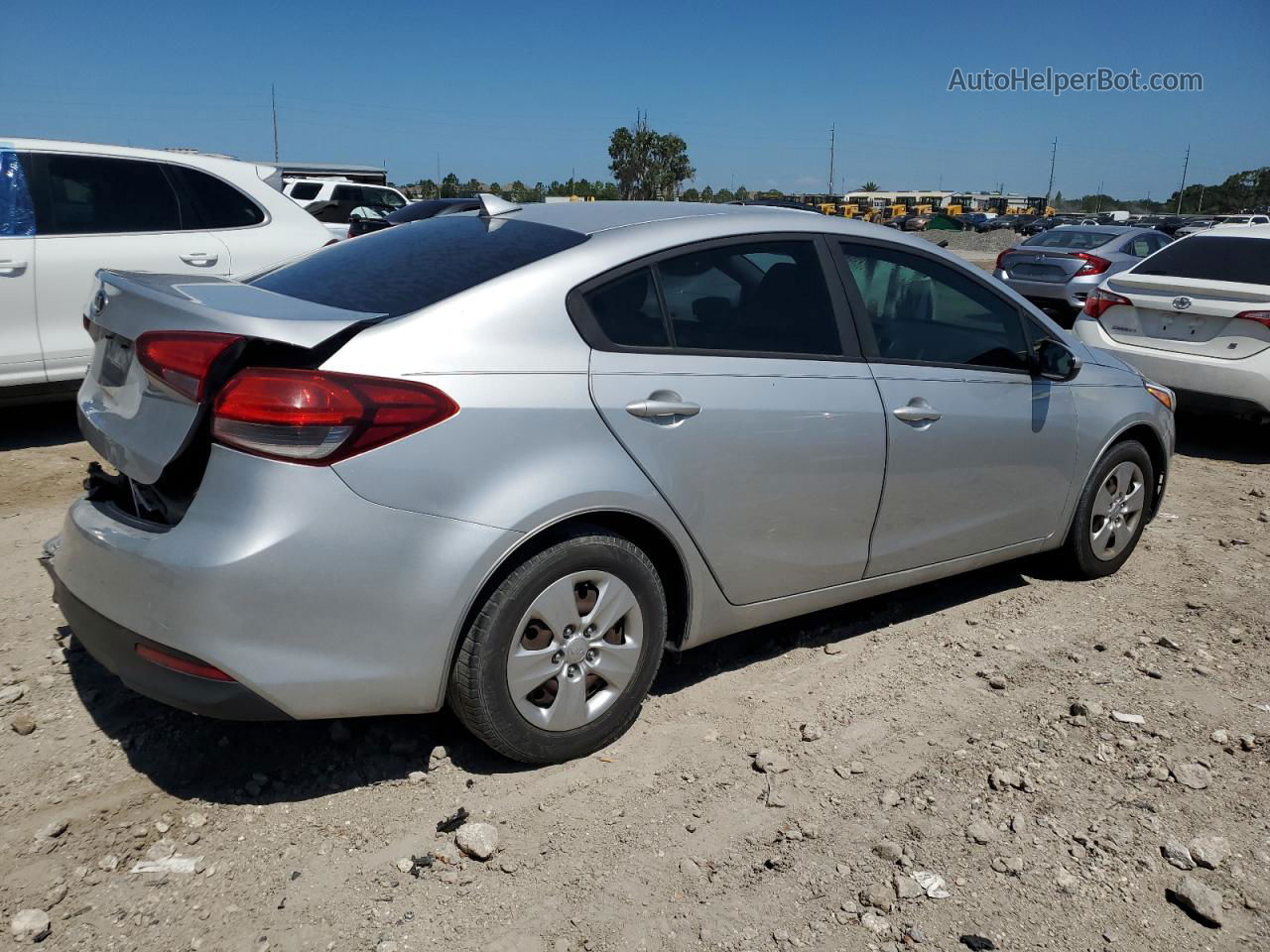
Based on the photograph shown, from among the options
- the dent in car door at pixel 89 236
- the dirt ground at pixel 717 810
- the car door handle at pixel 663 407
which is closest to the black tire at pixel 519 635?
the dirt ground at pixel 717 810

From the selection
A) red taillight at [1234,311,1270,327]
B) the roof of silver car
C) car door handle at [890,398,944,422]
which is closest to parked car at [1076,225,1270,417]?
red taillight at [1234,311,1270,327]

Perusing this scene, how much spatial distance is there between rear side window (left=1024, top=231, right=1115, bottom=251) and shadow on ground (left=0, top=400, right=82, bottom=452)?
1248cm

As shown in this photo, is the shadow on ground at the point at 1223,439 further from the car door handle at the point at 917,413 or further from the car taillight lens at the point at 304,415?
the car taillight lens at the point at 304,415

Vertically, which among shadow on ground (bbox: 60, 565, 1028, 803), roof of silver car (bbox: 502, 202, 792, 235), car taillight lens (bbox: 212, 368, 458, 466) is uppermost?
roof of silver car (bbox: 502, 202, 792, 235)

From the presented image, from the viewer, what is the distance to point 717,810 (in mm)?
2984

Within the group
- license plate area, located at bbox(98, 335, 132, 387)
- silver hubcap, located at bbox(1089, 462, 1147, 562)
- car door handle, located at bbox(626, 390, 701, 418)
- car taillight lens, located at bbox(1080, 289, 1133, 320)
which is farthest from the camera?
car taillight lens, located at bbox(1080, 289, 1133, 320)

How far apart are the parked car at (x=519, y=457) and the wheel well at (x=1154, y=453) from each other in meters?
1.12

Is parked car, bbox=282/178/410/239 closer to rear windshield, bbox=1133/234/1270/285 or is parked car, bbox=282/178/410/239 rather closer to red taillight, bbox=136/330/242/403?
rear windshield, bbox=1133/234/1270/285

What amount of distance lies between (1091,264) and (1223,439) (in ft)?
20.8

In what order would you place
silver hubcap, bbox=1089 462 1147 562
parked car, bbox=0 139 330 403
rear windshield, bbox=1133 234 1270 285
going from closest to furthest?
1. silver hubcap, bbox=1089 462 1147 562
2. parked car, bbox=0 139 330 403
3. rear windshield, bbox=1133 234 1270 285

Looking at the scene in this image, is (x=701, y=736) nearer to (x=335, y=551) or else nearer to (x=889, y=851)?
(x=889, y=851)

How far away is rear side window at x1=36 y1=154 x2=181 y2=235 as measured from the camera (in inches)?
244

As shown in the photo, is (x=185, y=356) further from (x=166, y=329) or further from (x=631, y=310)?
(x=631, y=310)

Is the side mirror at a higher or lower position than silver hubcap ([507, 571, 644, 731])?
higher
